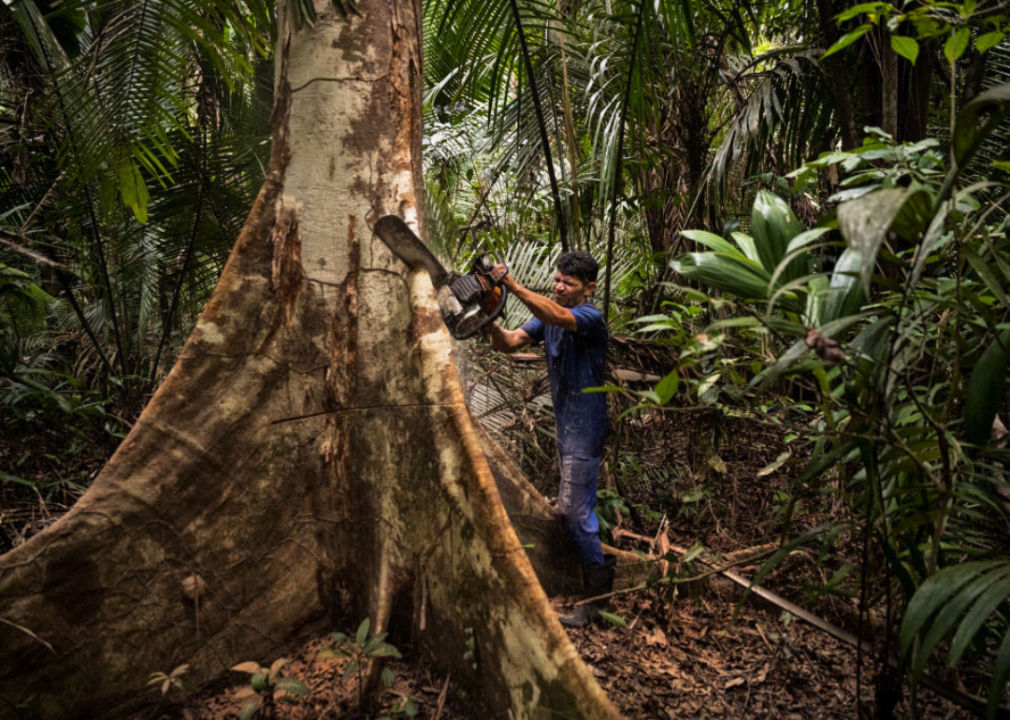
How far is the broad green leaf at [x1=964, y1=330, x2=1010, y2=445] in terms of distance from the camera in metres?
1.34

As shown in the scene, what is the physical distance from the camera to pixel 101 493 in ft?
6.66

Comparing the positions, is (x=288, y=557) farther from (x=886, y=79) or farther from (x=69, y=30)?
(x=69, y=30)

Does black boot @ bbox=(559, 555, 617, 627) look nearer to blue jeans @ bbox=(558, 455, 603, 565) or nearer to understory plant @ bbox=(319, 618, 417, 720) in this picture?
blue jeans @ bbox=(558, 455, 603, 565)

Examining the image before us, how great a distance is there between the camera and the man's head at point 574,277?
299 cm

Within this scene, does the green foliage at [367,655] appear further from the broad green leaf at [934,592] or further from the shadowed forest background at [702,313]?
the broad green leaf at [934,592]

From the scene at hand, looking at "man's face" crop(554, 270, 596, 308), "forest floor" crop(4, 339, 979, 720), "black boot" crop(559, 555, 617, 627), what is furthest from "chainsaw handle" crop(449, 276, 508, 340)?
"black boot" crop(559, 555, 617, 627)

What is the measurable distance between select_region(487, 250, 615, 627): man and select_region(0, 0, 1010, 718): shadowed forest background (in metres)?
0.23

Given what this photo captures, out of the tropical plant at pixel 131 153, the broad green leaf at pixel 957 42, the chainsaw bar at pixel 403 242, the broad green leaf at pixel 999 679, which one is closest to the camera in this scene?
the broad green leaf at pixel 999 679

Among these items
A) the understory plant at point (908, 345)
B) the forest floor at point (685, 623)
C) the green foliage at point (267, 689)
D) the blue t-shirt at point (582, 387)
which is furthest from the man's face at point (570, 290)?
the green foliage at point (267, 689)

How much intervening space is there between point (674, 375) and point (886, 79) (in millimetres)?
2228

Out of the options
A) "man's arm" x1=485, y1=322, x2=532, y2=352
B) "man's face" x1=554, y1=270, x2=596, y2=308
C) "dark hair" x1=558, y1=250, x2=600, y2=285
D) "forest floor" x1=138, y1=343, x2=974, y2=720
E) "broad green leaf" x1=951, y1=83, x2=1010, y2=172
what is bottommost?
"forest floor" x1=138, y1=343, x2=974, y2=720

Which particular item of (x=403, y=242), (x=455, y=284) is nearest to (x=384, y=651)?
(x=455, y=284)

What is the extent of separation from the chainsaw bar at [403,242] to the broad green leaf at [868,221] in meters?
1.54

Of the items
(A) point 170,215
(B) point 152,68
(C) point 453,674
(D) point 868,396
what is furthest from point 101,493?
(A) point 170,215
